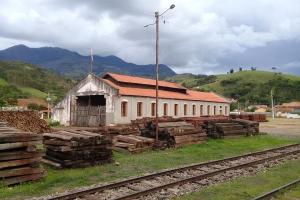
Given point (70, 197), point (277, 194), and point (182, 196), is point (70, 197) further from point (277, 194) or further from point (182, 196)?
point (277, 194)

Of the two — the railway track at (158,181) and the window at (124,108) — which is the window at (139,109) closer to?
the window at (124,108)

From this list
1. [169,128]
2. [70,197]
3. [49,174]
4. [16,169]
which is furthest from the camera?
[169,128]

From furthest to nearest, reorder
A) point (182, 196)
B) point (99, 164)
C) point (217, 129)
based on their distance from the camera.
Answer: point (217, 129), point (99, 164), point (182, 196)

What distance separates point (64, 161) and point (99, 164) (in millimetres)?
1791

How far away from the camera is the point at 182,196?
38.5 feet

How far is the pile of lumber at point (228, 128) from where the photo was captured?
30672 millimetres

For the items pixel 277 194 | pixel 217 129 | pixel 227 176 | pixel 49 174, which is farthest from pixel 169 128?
pixel 277 194

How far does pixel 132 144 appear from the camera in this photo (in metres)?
21.8

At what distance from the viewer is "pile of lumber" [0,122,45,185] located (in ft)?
41.4

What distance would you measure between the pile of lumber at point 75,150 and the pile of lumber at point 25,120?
394 inches

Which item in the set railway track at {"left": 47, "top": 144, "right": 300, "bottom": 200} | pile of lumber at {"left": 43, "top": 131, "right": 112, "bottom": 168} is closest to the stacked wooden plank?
railway track at {"left": 47, "top": 144, "right": 300, "bottom": 200}

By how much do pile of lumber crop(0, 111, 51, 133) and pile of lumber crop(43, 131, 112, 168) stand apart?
32.9ft

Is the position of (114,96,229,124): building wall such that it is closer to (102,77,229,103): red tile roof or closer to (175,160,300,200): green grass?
(102,77,229,103): red tile roof

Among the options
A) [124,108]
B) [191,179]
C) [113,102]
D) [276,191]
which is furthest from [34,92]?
[276,191]
